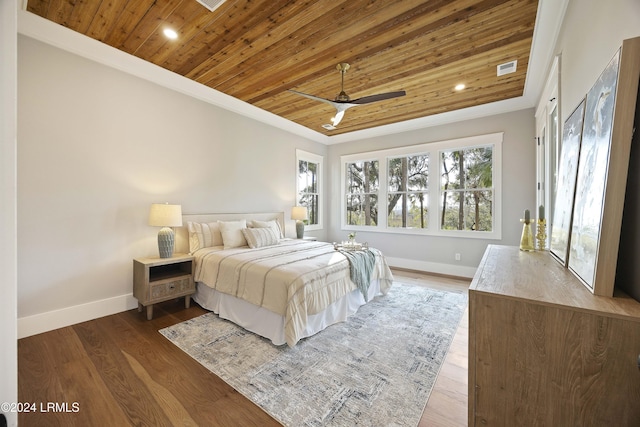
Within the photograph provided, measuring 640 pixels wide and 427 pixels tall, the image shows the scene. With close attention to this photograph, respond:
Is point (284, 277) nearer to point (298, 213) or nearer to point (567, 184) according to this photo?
point (567, 184)

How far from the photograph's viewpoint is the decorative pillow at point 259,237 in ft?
11.6

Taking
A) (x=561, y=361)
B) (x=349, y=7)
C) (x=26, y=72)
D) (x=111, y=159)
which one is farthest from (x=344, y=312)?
(x=26, y=72)

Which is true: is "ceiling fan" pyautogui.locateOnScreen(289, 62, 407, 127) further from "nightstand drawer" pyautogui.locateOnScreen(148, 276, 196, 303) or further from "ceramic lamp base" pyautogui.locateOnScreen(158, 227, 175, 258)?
"nightstand drawer" pyautogui.locateOnScreen(148, 276, 196, 303)

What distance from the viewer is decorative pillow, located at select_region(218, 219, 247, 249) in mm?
3494

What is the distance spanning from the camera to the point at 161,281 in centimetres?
285

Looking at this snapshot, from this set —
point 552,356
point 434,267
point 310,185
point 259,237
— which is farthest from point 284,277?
point 310,185

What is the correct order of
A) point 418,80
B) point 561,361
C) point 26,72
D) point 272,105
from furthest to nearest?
1. point 272,105
2. point 418,80
3. point 26,72
4. point 561,361

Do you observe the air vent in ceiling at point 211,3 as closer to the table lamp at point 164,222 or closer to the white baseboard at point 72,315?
the table lamp at point 164,222

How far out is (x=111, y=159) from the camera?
9.57 ft

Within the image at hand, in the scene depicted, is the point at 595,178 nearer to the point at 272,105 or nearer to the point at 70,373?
the point at 70,373

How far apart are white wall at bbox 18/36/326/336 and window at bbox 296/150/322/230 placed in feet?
6.85

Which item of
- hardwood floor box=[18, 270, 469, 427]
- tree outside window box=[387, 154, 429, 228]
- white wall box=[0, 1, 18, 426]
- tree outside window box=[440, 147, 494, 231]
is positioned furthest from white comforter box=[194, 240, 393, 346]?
tree outside window box=[440, 147, 494, 231]

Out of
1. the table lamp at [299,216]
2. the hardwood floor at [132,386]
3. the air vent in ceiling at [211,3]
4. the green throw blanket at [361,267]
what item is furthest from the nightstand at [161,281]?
the air vent in ceiling at [211,3]

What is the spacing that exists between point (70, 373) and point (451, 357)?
116 inches
